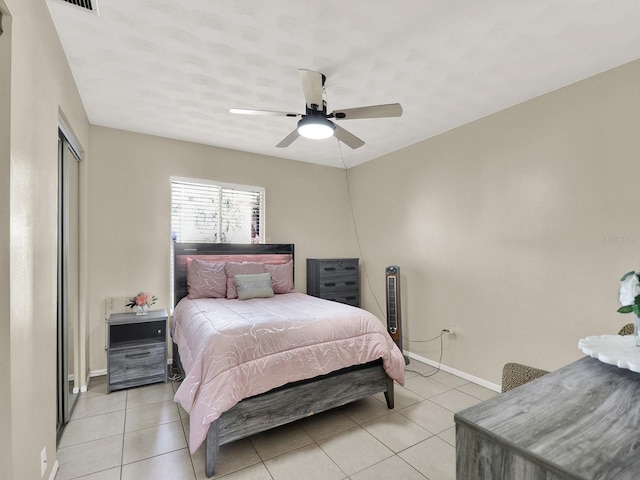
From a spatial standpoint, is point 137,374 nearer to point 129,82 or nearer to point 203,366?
point 203,366

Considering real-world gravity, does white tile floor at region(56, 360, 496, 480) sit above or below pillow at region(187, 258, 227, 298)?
below

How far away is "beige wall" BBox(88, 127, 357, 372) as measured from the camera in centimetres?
341

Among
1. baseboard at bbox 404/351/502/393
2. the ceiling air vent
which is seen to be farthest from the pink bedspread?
the ceiling air vent

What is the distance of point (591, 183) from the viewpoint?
2.47 m

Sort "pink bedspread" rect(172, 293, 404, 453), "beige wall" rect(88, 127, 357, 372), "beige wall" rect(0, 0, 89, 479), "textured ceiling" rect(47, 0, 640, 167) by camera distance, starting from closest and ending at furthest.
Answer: "beige wall" rect(0, 0, 89, 479), "textured ceiling" rect(47, 0, 640, 167), "pink bedspread" rect(172, 293, 404, 453), "beige wall" rect(88, 127, 357, 372)

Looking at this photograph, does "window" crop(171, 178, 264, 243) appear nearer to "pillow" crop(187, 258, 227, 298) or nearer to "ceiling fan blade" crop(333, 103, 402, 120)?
"pillow" crop(187, 258, 227, 298)

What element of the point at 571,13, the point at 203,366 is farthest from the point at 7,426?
the point at 571,13

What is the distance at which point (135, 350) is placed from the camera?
10.2 ft

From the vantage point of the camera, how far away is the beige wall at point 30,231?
127cm

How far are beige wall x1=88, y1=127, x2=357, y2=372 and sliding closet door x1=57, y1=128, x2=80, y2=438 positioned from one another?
34 centimetres

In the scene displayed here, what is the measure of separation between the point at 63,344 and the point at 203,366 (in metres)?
1.38

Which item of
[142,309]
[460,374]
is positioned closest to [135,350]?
[142,309]

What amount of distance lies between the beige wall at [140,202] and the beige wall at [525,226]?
1937 mm

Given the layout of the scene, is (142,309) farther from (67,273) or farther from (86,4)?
(86,4)
